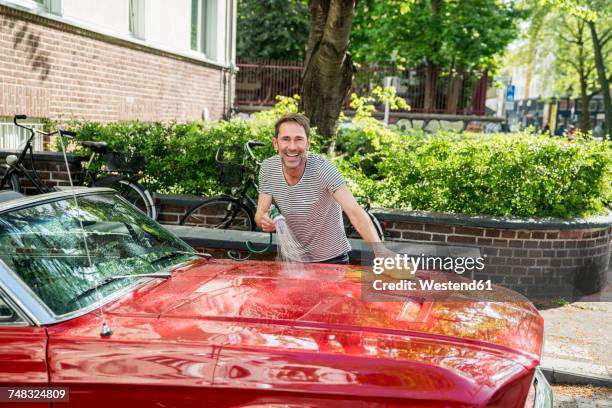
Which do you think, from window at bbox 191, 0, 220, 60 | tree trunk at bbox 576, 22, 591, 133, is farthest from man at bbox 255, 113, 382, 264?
tree trunk at bbox 576, 22, 591, 133

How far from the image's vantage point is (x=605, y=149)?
7691 millimetres

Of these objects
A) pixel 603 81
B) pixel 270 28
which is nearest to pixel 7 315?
pixel 270 28

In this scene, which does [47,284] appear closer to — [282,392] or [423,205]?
[282,392]

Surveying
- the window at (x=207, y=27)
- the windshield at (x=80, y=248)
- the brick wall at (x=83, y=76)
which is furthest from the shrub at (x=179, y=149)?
the window at (x=207, y=27)

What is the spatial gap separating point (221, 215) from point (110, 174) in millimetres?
1526

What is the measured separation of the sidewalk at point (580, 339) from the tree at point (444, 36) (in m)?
18.4

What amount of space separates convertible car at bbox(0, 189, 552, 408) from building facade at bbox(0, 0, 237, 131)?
7.03 m

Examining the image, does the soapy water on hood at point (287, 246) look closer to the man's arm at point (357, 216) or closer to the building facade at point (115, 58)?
the man's arm at point (357, 216)

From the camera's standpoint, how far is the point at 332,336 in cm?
253

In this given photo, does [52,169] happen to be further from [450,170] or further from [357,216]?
[357,216]

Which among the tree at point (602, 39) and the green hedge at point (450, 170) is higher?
the tree at point (602, 39)

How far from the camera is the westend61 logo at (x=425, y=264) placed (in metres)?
3.35

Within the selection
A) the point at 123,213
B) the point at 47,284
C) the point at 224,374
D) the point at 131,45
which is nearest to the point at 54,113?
the point at 131,45

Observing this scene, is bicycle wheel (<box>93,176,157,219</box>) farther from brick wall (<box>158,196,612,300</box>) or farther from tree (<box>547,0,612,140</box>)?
tree (<box>547,0,612,140</box>)
